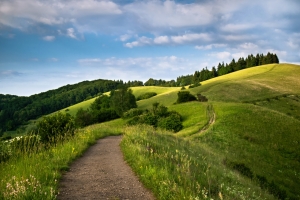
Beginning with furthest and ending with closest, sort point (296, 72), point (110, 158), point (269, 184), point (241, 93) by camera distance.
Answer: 1. point (296, 72)
2. point (241, 93)
3. point (269, 184)
4. point (110, 158)

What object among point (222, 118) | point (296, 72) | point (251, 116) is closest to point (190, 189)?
point (222, 118)

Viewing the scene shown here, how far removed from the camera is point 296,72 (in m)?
109

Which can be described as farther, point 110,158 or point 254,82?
point 254,82

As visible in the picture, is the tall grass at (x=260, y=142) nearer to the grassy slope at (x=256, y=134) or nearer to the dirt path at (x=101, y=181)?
the grassy slope at (x=256, y=134)

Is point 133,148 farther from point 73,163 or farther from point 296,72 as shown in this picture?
point 296,72

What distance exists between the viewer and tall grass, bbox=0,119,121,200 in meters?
6.69

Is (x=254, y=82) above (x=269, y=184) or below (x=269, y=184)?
above

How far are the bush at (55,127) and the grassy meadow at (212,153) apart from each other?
44.3 inches

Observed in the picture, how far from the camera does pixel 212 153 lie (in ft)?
83.8

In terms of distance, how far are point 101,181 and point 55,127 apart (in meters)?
11.7

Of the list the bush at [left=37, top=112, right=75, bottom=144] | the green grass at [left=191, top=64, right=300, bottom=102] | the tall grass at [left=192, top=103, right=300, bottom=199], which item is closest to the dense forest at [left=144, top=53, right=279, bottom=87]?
the green grass at [left=191, top=64, right=300, bottom=102]

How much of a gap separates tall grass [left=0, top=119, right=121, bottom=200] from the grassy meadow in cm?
2

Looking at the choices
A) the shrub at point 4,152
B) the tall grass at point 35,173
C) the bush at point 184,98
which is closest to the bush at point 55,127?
the tall grass at point 35,173

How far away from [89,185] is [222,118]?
1632 inches
